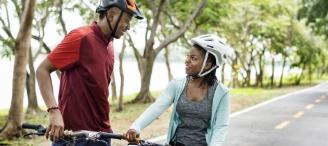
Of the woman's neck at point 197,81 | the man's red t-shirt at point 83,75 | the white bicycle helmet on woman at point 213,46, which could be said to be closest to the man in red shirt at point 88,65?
the man's red t-shirt at point 83,75

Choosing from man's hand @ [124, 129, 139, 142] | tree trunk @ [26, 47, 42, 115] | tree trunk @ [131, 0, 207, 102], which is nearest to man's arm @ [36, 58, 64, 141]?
man's hand @ [124, 129, 139, 142]

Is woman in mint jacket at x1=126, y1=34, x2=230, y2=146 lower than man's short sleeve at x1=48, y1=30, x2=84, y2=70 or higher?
lower

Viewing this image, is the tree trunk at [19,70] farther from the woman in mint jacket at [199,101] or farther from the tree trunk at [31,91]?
the woman in mint jacket at [199,101]

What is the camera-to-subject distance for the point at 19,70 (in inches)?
401

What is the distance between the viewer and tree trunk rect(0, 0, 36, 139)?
10.1 meters

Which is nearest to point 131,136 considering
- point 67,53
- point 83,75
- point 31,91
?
point 83,75

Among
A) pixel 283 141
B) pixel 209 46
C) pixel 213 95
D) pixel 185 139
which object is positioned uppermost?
pixel 209 46

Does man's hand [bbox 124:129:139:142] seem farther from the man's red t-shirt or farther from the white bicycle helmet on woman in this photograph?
the white bicycle helmet on woman

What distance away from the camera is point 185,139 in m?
3.85

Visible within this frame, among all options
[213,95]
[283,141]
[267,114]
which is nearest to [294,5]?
[267,114]

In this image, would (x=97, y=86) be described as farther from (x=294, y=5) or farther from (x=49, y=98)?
(x=294, y=5)

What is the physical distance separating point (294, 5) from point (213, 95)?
3328cm

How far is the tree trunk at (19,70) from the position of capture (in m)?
10.1

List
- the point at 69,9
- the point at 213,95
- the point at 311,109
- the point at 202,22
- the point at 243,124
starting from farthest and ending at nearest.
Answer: the point at 202,22 → the point at 69,9 → the point at 311,109 → the point at 243,124 → the point at 213,95
